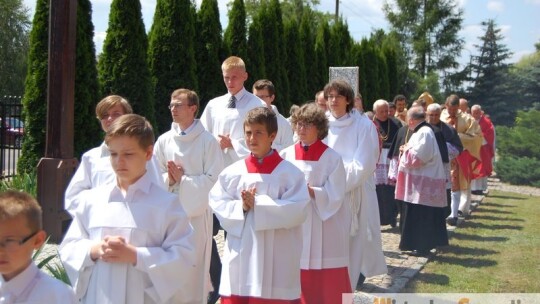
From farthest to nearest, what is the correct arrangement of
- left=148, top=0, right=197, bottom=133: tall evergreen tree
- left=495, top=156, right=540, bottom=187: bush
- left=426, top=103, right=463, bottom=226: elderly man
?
left=495, top=156, right=540, bottom=187: bush < left=148, top=0, right=197, bottom=133: tall evergreen tree < left=426, top=103, right=463, bottom=226: elderly man

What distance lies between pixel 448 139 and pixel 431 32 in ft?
170

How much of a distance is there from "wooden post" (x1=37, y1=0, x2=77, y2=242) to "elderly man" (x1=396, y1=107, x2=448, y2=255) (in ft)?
14.1

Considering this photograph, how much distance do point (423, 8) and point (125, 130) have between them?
60182 mm

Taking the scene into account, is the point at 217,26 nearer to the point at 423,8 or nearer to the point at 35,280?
the point at 35,280

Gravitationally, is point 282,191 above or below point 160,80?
below

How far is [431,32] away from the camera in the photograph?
60938 mm

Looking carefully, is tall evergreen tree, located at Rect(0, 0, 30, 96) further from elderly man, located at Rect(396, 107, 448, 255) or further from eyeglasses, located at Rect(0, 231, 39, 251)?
eyeglasses, located at Rect(0, 231, 39, 251)

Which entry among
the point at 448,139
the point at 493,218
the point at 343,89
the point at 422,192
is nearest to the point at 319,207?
the point at 343,89

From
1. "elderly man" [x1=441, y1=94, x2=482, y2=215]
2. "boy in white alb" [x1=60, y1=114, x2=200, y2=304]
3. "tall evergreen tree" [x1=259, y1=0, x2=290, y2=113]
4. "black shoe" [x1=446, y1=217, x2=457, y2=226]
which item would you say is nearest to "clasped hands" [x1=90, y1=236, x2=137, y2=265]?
"boy in white alb" [x1=60, y1=114, x2=200, y2=304]

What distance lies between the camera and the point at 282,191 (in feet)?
16.4

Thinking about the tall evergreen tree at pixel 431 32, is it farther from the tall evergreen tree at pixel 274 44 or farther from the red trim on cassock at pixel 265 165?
the red trim on cassock at pixel 265 165

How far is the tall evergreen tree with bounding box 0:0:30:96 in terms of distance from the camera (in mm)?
43875

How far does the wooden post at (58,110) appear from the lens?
8508mm

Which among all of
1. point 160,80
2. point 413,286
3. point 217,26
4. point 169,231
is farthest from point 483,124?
point 169,231
